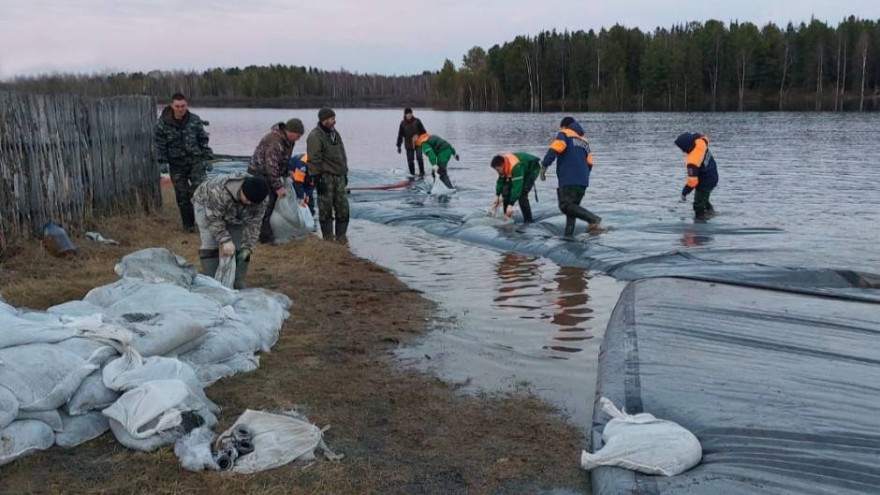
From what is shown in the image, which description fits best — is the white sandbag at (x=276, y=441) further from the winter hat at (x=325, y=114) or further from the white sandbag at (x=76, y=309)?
the winter hat at (x=325, y=114)

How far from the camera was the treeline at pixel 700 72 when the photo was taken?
2576 inches

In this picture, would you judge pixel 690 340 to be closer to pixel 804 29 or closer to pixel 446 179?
pixel 446 179

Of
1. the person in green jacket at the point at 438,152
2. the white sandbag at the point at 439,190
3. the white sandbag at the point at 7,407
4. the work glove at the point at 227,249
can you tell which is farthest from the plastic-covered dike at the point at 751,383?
the person in green jacket at the point at 438,152

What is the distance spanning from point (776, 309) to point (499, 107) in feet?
245

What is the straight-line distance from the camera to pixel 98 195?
9.75 metres

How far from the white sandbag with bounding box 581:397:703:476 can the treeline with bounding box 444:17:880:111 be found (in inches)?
2429

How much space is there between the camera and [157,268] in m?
6.40

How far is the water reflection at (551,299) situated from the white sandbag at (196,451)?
292cm

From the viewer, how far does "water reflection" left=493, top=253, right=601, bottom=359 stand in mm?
6441

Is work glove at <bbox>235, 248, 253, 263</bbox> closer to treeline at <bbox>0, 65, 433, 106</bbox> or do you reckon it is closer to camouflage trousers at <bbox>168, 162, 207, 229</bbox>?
camouflage trousers at <bbox>168, 162, 207, 229</bbox>

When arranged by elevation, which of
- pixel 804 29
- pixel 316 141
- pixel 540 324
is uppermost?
pixel 804 29

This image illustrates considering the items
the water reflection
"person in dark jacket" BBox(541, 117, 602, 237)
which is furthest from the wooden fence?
"person in dark jacket" BBox(541, 117, 602, 237)

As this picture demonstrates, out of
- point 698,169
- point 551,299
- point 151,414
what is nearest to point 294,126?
point 551,299

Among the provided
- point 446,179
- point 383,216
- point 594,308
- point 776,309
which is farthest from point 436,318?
point 446,179
